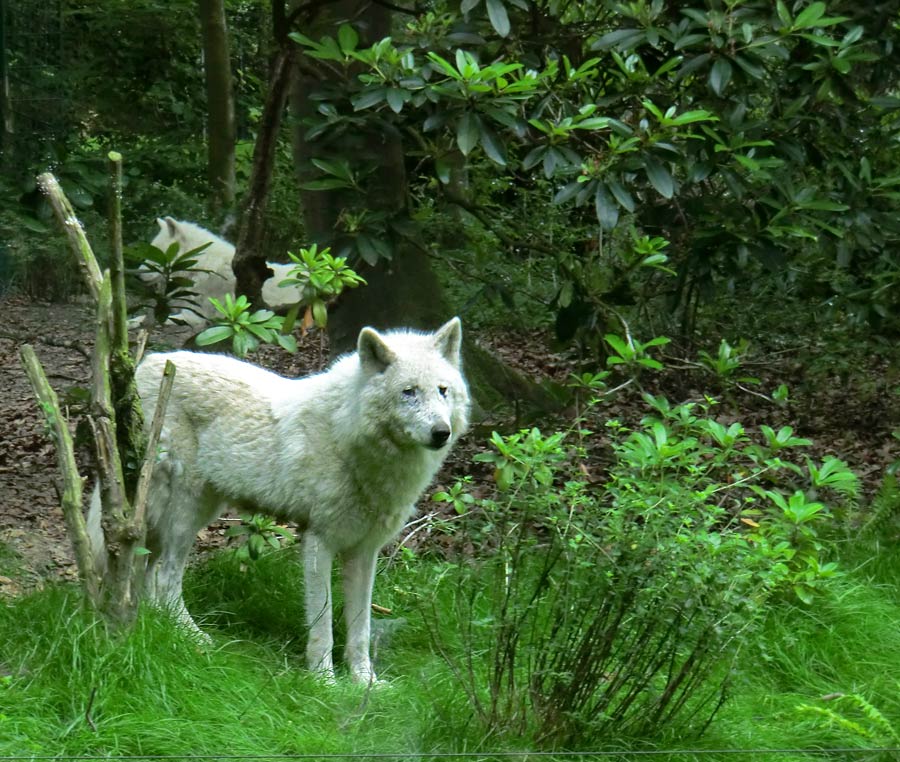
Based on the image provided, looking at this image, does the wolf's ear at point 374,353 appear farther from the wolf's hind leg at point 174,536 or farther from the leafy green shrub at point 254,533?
the wolf's hind leg at point 174,536

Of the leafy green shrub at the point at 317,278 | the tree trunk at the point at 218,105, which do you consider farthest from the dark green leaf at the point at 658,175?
the tree trunk at the point at 218,105

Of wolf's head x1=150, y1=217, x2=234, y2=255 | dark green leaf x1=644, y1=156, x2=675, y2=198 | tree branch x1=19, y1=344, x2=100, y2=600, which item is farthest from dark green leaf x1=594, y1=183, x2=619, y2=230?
wolf's head x1=150, y1=217, x2=234, y2=255

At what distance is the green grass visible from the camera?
13.6ft

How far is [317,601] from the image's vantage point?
18.0 ft

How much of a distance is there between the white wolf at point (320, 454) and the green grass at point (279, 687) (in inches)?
12.0

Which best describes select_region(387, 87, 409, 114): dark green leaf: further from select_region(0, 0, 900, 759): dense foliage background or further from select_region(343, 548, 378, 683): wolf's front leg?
select_region(343, 548, 378, 683): wolf's front leg

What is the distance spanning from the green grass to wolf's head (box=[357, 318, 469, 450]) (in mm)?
752

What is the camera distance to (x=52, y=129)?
37.0 ft

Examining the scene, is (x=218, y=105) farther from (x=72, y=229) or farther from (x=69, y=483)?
(x=69, y=483)

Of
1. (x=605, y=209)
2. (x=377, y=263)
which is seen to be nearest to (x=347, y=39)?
(x=605, y=209)

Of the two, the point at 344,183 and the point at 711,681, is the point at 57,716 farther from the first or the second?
the point at 344,183

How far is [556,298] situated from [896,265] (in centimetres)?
239

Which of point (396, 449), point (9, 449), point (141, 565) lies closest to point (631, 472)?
point (396, 449)

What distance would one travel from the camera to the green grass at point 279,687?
4.15 m
